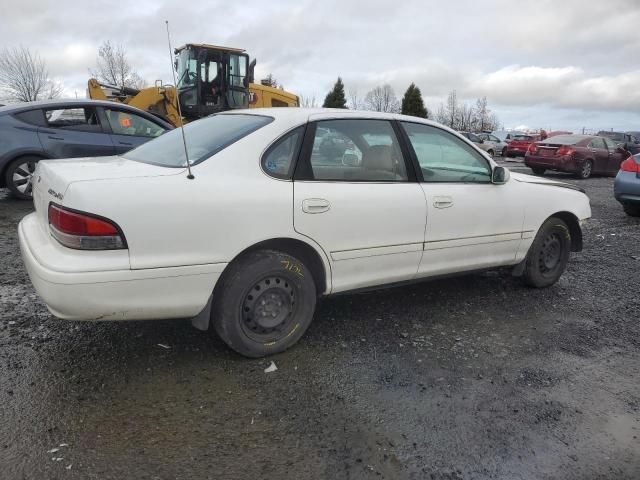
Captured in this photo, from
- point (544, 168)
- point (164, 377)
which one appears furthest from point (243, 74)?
point (164, 377)

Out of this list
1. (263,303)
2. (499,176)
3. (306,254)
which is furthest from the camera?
(499,176)

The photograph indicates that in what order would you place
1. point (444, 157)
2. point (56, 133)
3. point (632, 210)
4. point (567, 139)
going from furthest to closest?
1. point (567, 139)
2. point (632, 210)
3. point (56, 133)
4. point (444, 157)

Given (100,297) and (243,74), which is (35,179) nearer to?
(100,297)

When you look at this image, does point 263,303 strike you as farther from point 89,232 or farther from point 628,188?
point 628,188

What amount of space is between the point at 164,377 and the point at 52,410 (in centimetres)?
59

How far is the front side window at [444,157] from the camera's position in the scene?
12.5 ft

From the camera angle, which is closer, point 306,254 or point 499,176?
point 306,254

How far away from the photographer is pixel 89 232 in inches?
99.3

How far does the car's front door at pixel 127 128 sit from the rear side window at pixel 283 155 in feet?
17.9

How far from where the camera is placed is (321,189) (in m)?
3.18

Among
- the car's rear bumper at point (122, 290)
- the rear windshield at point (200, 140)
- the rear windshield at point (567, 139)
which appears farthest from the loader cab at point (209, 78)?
the car's rear bumper at point (122, 290)

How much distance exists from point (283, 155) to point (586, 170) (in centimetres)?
1535

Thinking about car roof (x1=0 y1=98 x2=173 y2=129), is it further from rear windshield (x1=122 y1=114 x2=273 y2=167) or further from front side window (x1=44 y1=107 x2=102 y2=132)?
rear windshield (x1=122 y1=114 x2=273 y2=167)

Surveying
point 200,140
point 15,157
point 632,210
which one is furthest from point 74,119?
point 632,210
